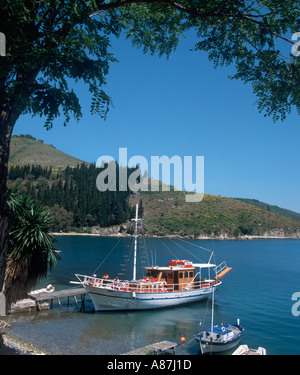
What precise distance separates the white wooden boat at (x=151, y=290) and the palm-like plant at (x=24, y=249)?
475 inches

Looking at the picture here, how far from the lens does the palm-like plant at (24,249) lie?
14.4m

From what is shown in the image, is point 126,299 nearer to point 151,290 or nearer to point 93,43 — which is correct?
point 151,290

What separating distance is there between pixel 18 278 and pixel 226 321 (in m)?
17.7

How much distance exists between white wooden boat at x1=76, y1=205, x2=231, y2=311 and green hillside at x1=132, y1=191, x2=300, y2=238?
323ft

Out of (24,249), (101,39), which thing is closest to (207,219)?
(24,249)

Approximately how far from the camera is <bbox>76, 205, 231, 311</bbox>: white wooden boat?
27344 mm

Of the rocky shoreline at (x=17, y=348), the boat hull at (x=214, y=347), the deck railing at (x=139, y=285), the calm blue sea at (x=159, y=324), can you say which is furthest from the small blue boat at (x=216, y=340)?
the deck railing at (x=139, y=285)

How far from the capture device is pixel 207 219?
489ft

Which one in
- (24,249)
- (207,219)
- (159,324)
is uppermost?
(24,249)

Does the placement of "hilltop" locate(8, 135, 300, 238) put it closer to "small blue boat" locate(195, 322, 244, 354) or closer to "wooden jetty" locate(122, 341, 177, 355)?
"small blue boat" locate(195, 322, 244, 354)

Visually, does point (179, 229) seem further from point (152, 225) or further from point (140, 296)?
point (140, 296)

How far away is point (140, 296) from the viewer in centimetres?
A: 2783

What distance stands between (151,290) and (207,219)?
123336 millimetres

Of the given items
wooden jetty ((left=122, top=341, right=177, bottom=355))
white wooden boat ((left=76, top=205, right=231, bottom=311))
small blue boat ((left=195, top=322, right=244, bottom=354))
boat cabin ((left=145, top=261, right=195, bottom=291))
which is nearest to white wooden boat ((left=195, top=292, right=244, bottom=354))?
small blue boat ((left=195, top=322, right=244, bottom=354))
